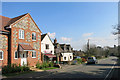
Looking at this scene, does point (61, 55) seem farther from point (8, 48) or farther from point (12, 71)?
point (12, 71)

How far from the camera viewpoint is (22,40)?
65.2 ft

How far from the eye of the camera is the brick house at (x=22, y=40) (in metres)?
18.2

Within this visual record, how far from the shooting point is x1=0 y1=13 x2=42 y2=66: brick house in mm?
18172

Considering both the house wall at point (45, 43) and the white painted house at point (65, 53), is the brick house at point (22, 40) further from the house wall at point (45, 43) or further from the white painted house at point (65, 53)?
the white painted house at point (65, 53)

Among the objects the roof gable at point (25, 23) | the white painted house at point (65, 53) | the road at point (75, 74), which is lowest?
the road at point (75, 74)

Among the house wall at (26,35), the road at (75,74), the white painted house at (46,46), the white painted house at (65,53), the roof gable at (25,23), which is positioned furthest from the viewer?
the white painted house at (65,53)

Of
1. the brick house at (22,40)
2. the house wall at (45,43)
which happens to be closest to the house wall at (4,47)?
the brick house at (22,40)

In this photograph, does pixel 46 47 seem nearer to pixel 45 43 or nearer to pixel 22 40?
pixel 45 43

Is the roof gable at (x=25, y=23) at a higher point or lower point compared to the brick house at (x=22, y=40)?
higher

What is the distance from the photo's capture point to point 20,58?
1919cm

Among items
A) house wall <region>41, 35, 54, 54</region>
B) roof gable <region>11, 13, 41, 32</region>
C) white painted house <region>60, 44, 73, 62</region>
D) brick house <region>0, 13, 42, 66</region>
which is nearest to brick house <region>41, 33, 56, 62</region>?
house wall <region>41, 35, 54, 54</region>

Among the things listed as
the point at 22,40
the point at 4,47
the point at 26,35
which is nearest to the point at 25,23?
the point at 26,35

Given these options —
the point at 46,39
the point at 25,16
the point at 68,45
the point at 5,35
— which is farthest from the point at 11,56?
the point at 68,45

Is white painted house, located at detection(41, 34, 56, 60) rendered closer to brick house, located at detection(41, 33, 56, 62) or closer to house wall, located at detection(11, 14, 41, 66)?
brick house, located at detection(41, 33, 56, 62)
